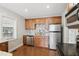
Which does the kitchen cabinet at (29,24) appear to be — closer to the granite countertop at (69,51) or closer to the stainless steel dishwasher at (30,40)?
the stainless steel dishwasher at (30,40)

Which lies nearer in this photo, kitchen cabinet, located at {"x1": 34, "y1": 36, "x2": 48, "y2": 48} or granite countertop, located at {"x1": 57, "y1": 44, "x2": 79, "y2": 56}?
granite countertop, located at {"x1": 57, "y1": 44, "x2": 79, "y2": 56}

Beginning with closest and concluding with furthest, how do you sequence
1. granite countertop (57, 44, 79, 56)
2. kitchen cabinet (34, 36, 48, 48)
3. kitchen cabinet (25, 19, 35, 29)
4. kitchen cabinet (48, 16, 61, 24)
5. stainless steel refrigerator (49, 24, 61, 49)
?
1. granite countertop (57, 44, 79, 56)
2. stainless steel refrigerator (49, 24, 61, 49)
3. kitchen cabinet (48, 16, 61, 24)
4. kitchen cabinet (34, 36, 48, 48)
5. kitchen cabinet (25, 19, 35, 29)

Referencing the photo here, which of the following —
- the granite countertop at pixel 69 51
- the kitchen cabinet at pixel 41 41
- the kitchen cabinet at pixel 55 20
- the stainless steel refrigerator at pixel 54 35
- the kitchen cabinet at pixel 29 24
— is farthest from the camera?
the kitchen cabinet at pixel 29 24

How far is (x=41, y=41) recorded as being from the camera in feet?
18.7

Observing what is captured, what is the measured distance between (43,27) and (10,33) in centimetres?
221

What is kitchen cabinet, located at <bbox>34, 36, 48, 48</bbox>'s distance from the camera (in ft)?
18.2

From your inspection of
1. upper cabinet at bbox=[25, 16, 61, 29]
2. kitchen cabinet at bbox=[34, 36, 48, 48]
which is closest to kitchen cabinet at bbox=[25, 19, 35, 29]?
upper cabinet at bbox=[25, 16, 61, 29]

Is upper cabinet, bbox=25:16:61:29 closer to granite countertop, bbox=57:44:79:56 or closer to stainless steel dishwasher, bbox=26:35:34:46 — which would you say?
stainless steel dishwasher, bbox=26:35:34:46

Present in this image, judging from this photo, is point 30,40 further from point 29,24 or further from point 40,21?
point 40,21

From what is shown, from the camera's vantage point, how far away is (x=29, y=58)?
0.85 meters

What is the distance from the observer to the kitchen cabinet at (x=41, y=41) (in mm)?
5547

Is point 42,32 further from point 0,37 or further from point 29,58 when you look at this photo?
point 29,58

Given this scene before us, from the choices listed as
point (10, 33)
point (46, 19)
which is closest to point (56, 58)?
point (10, 33)

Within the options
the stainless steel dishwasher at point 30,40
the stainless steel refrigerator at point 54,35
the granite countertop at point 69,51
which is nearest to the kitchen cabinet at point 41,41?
the stainless steel dishwasher at point 30,40
